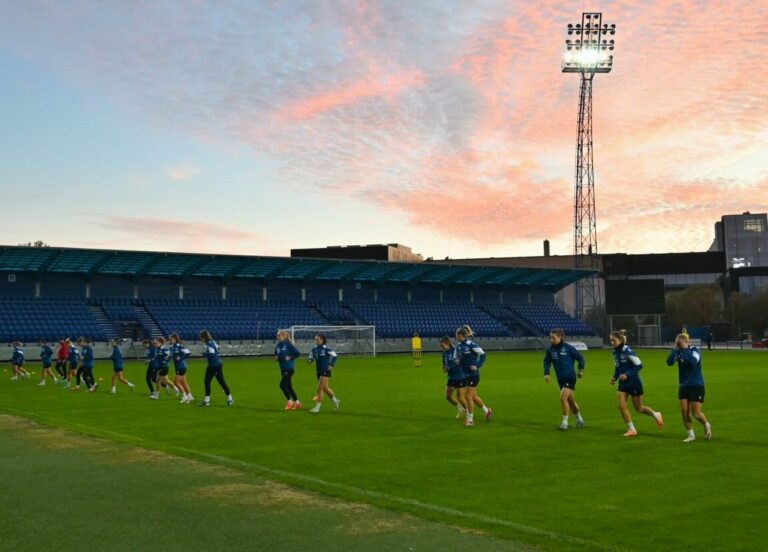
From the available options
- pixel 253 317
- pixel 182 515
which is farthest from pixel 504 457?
pixel 253 317

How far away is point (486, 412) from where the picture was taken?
18078mm

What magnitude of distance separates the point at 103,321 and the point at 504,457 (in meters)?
58.7

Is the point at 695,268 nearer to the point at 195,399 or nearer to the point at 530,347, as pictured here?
the point at 530,347

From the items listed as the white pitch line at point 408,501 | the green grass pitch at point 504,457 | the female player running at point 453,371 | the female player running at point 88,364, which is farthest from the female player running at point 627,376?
the female player running at point 88,364

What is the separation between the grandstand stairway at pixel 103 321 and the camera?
64.2m

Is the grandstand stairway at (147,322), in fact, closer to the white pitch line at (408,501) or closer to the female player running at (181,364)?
the female player running at (181,364)

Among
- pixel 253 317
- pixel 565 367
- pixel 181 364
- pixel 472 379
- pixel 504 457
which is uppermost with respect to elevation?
pixel 253 317

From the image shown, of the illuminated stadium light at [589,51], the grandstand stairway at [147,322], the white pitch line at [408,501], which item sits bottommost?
the white pitch line at [408,501]

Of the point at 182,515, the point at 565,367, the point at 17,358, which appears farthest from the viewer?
the point at 17,358

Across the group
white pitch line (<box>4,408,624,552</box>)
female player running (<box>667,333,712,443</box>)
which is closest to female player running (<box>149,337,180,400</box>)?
white pitch line (<box>4,408,624,552</box>)

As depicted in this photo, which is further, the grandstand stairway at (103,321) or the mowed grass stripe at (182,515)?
the grandstand stairway at (103,321)

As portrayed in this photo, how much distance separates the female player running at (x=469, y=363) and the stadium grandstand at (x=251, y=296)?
50.4 meters

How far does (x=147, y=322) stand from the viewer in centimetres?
6731

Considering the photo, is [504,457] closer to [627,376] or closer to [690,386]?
[627,376]
